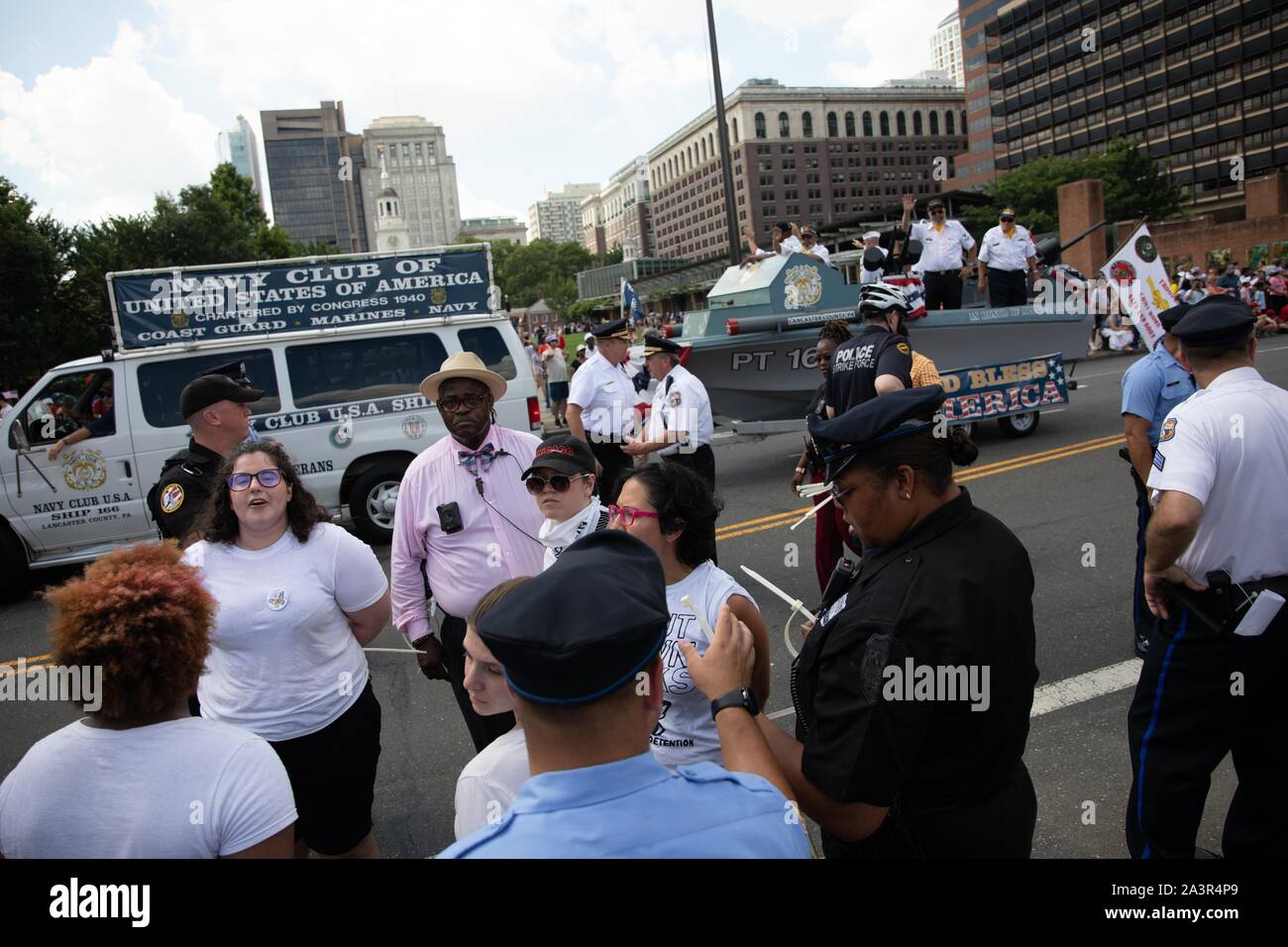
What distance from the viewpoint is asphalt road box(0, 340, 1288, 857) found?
3.63m

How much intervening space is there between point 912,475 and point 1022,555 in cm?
33

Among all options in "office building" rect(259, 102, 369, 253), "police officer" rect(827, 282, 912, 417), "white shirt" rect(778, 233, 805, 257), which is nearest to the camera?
"police officer" rect(827, 282, 912, 417)

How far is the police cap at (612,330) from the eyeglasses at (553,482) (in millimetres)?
3530

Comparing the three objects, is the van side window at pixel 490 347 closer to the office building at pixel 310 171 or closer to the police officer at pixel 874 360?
the police officer at pixel 874 360

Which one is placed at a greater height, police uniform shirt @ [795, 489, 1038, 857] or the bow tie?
the bow tie

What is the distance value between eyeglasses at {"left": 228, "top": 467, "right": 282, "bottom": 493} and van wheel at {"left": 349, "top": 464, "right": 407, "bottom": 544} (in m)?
5.71

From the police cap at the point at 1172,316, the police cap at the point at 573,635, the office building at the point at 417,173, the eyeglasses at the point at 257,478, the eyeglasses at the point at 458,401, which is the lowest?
the police cap at the point at 573,635

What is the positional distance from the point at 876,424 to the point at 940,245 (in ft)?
35.6

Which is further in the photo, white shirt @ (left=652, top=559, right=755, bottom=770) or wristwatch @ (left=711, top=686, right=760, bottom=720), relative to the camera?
white shirt @ (left=652, top=559, right=755, bottom=770)

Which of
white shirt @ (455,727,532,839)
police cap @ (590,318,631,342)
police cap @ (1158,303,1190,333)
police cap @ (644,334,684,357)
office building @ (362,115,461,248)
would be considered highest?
office building @ (362,115,461,248)

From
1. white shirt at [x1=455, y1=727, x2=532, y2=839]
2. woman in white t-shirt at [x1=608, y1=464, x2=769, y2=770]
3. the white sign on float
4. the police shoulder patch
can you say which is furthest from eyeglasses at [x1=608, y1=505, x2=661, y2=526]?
the white sign on float

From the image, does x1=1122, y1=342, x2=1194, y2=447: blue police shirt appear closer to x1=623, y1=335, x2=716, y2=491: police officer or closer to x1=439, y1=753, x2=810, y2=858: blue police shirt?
x1=623, y1=335, x2=716, y2=491: police officer

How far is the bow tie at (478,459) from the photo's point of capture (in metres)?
3.62

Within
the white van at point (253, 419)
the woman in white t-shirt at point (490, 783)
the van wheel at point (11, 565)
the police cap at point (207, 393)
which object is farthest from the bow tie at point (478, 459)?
the van wheel at point (11, 565)
